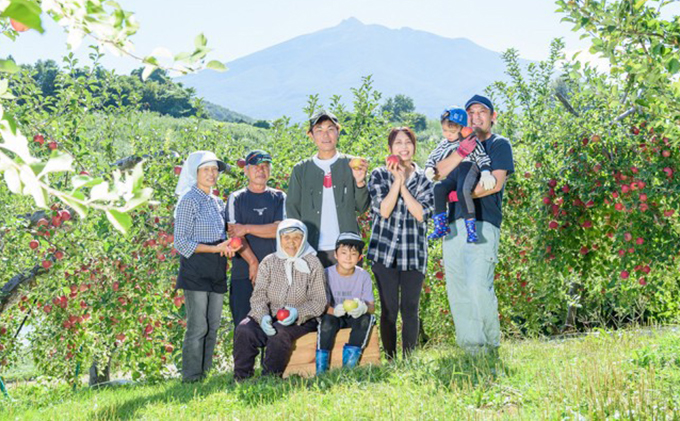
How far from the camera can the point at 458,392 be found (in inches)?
151

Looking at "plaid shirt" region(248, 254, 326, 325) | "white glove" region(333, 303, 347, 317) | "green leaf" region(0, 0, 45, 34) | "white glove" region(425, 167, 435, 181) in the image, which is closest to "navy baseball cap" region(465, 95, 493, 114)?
"white glove" region(425, 167, 435, 181)

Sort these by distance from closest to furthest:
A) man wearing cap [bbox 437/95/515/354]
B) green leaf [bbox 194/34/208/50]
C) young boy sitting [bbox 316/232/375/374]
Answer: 1. green leaf [bbox 194/34/208/50]
2. man wearing cap [bbox 437/95/515/354]
3. young boy sitting [bbox 316/232/375/374]

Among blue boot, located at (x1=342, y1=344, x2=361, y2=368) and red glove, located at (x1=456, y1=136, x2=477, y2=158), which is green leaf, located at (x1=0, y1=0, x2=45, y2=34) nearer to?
red glove, located at (x1=456, y1=136, x2=477, y2=158)

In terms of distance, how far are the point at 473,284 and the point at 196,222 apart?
2.17m

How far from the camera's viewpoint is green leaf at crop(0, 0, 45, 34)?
1.20m

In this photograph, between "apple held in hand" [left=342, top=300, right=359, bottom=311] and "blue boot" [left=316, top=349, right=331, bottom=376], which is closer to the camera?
"blue boot" [left=316, top=349, right=331, bottom=376]

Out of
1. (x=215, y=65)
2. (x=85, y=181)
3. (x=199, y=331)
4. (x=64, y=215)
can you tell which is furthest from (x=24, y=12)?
(x=64, y=215)

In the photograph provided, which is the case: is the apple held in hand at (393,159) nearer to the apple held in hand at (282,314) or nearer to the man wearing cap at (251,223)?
the man wearing cap at (251,223)

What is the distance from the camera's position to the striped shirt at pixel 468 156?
4.82 m

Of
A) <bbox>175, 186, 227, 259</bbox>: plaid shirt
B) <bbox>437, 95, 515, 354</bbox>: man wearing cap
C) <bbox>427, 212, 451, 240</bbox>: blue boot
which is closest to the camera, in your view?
<bbox>437, 95, 515, 354</bbox>: man wearing cap

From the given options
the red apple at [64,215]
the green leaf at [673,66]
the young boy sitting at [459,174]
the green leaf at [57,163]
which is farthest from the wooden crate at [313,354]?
the green leaf at [57,163]

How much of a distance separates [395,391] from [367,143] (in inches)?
159

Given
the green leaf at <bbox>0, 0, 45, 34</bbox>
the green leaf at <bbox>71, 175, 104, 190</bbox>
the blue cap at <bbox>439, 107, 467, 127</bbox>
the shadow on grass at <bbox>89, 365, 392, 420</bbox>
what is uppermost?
the blue cap at <bbox>439, 107, 467, 127</bbox>

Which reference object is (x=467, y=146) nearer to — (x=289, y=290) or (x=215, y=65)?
(x=289, y=290)
